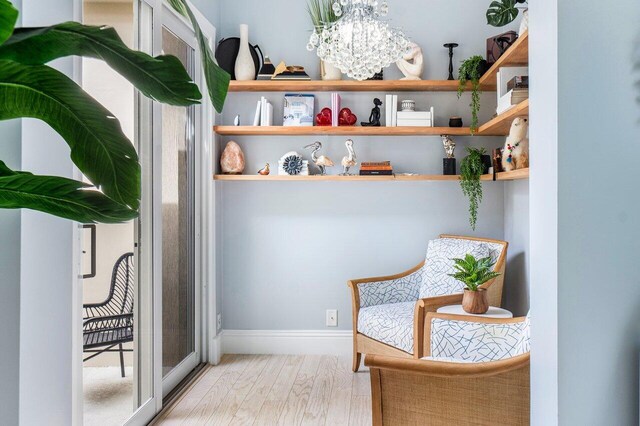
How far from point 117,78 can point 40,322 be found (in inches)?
45.3

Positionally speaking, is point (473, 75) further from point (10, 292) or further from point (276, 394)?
point (10, 292)

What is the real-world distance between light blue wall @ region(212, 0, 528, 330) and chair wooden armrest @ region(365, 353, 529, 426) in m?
2.29

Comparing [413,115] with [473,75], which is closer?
[473,75]

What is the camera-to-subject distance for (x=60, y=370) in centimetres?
174

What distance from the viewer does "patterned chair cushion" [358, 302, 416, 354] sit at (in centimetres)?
302

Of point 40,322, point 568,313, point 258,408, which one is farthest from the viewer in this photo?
point 258,408

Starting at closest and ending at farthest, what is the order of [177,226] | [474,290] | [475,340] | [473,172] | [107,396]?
[475,340] → [107,396] → [474,290] → [177,226] → [473,172]

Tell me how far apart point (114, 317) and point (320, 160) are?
6.10ft

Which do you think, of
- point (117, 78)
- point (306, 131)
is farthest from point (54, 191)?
point (306, 131)

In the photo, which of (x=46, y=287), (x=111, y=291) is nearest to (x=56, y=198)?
(x=46, y=287)

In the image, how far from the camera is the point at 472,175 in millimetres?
3578

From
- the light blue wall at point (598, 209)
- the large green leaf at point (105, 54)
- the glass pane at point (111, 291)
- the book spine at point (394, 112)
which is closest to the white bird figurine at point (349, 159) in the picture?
the book spine at point (394, 112)

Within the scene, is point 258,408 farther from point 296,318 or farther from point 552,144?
point 552,144

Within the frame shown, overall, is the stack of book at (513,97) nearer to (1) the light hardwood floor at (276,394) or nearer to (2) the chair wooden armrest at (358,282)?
(2) the chair wooden armrest at (358,282)
